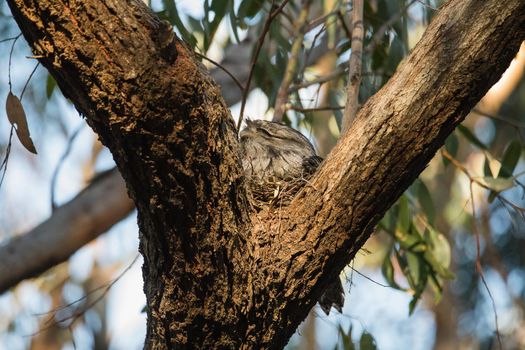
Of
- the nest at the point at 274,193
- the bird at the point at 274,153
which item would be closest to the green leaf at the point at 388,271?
the bird at the point at 274,153

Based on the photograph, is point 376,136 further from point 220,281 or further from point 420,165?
point 220,281

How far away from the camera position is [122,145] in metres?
1.94

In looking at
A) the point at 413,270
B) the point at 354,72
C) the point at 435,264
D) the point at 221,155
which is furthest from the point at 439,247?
the point at 221,155

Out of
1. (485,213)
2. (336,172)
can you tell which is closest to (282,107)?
(336,172)

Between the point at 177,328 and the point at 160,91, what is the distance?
28.4 inches

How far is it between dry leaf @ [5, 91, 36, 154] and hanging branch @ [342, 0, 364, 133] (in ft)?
3.53

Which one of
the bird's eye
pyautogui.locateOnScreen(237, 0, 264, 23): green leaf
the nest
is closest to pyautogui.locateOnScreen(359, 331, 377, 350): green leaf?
the nest

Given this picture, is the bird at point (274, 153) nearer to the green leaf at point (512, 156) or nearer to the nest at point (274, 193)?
the nest at point (274, 193)

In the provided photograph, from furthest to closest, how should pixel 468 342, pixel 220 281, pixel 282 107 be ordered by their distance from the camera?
1. pixel 468 342
2. pixel 282 107
3. pixel 220 281

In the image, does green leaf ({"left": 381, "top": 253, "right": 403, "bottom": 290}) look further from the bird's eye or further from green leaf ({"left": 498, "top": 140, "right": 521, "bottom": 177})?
the bird's eye

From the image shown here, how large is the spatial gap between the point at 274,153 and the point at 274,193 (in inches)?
31.9

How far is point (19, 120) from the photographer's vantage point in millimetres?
2383

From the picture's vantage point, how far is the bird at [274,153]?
3432mm

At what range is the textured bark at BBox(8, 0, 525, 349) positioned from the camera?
1865 millimetres
